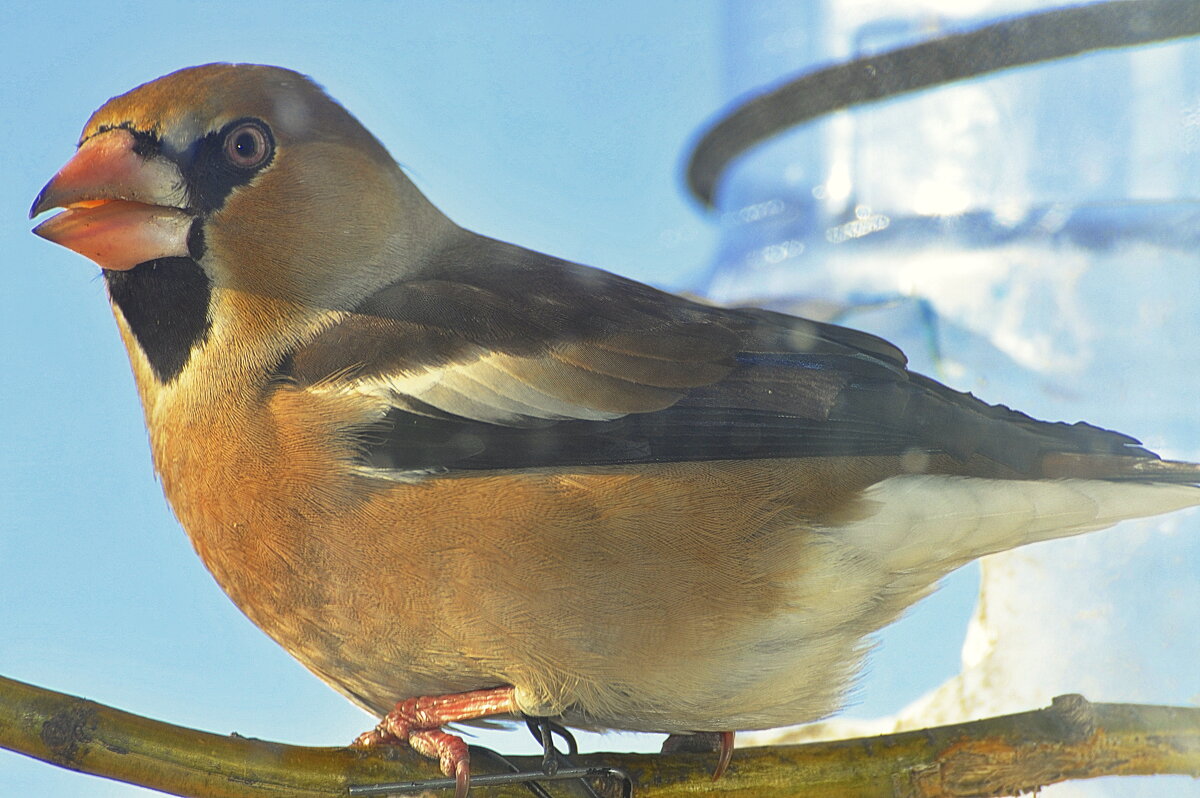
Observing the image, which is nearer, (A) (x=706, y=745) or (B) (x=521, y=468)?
(B) (x=521, y=468)

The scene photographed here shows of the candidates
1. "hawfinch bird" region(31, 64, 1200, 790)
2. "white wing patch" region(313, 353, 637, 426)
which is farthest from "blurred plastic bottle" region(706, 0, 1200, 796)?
"white wing patch" region(313, 353, 637, 426)

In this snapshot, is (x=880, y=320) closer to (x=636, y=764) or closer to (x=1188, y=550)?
(x=1188, y=550)

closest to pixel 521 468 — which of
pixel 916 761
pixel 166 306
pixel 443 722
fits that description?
pixel 443 722

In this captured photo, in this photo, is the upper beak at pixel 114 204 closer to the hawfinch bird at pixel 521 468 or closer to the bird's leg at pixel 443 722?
the hawfinch bird at pixel 521 468

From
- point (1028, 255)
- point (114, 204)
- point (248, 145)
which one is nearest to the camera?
point (114, 204)

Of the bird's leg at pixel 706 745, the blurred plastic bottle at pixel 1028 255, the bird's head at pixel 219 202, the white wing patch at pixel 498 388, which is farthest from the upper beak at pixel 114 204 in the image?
the blurred plastic bottle at pixel 1028 255

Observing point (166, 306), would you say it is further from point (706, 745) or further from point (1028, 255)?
point (1028, 255)

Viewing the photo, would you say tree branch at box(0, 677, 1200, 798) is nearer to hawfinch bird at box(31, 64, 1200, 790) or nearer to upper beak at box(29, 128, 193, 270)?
hawfinch bird at box(31, 64, 1200, 790)

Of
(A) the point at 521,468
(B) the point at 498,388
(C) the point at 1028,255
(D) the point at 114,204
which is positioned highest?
(C) the point at 1028,255
